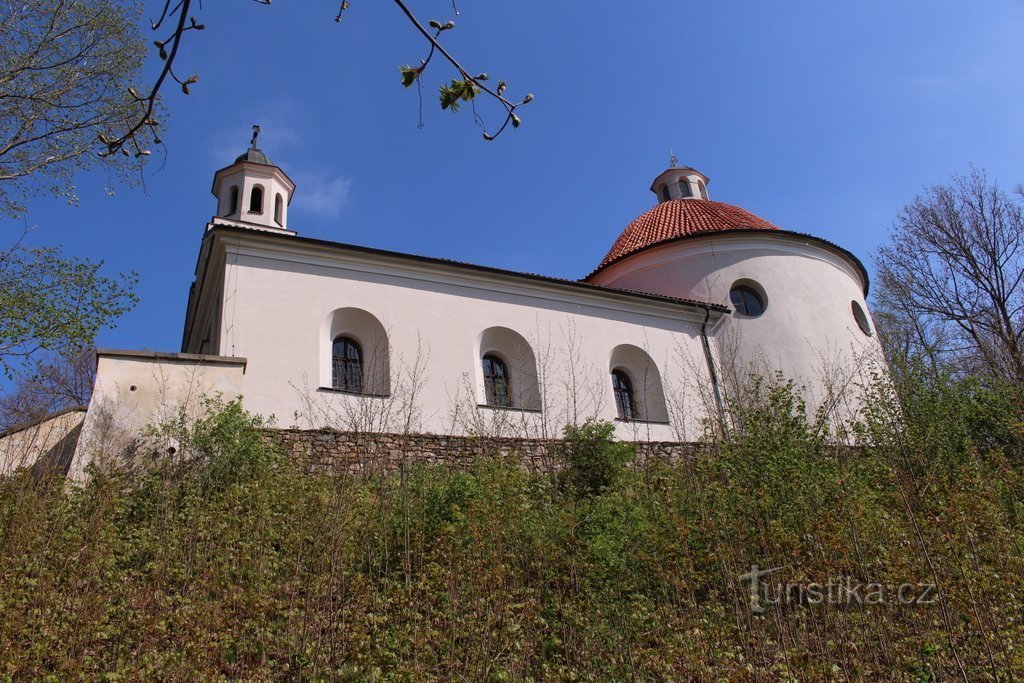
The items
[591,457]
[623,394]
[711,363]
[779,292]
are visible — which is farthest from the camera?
[779,292]

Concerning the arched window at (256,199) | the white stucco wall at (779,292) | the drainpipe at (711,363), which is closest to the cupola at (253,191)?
the arched window at (256,199)

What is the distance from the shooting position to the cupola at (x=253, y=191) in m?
18.1

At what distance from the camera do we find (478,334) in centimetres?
1468

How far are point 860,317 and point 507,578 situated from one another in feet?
51.4

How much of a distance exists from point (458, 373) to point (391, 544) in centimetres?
628

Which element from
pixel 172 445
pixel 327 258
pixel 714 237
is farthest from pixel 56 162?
pixel 714 237

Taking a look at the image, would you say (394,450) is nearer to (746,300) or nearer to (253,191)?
(253,191)

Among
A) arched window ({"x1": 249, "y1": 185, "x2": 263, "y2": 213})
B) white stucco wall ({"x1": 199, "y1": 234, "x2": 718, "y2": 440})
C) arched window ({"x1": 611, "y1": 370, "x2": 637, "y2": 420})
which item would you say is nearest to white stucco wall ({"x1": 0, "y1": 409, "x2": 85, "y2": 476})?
white stucco wall ({"x1": 199, "y1": 234, "x2": 718, "y2": 440})

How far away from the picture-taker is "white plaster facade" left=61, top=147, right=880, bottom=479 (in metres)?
12.2

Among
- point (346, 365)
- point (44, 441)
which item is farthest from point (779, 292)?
point (44, 441)

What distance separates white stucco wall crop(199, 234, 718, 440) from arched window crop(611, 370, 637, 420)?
536 millimetres

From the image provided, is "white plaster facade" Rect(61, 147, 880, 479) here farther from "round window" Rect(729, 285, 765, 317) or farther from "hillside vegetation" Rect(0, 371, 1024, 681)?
"hillside vegetation" Rect(0, 371, 1024, 681)

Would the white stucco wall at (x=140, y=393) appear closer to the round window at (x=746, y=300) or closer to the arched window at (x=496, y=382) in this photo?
the arched window at (x=496, y=382)

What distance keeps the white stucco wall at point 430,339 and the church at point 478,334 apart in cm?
3
